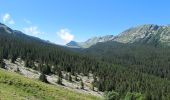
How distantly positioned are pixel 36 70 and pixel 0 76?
13737 centimetres

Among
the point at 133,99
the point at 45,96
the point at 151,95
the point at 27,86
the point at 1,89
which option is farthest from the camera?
the point at 151,95

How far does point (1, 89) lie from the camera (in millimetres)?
47125

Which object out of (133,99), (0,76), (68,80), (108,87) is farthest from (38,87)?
(108,87)

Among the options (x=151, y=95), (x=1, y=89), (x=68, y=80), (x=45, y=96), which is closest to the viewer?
(x=1, y=89)

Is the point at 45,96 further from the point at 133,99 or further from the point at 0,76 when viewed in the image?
the point at 133,99

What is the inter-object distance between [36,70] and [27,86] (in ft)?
455

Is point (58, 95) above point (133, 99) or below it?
above

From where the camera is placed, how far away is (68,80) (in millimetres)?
183500

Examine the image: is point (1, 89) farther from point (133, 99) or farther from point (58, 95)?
point (133, 99)

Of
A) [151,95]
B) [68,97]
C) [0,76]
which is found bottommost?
[151,95]

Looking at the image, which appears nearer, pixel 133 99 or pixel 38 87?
pixel 38 87

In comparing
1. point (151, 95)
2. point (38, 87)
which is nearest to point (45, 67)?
point (151, 95)

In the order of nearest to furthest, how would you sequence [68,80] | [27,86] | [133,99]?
[27,86]
[133,99]
[68,80]

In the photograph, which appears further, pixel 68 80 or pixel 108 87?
pixel 108 87
